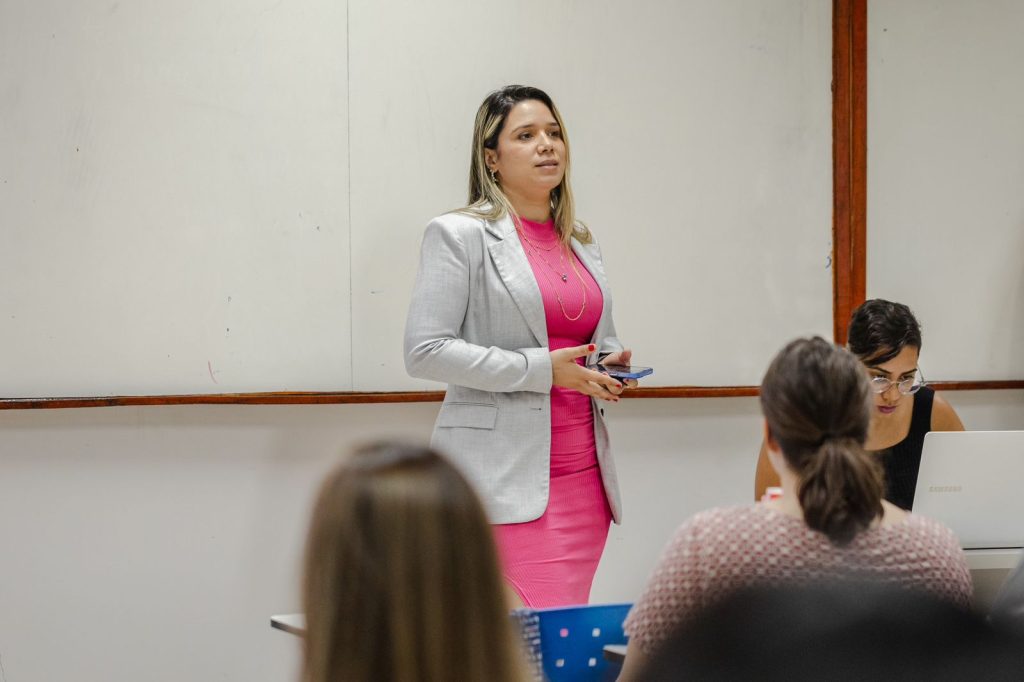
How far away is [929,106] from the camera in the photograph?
3363 mm

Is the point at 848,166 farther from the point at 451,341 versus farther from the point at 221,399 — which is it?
the point at 221,399

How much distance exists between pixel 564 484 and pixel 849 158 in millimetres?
1598

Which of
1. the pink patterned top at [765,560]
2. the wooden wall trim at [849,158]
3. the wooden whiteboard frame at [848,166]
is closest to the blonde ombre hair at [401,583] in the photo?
the pink patterned top at [765,560]

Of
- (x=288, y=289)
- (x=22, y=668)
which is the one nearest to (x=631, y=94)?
(x=288, y=289)

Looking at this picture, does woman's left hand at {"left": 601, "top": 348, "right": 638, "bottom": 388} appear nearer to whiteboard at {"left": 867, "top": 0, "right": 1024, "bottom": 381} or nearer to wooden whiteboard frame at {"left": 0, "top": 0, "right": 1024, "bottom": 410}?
wooden whiteboard frame at {"left": 0, "top": 0, "right": 1024, "bottom": 410}

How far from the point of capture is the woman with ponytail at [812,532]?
1.27 meters

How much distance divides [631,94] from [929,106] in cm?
98

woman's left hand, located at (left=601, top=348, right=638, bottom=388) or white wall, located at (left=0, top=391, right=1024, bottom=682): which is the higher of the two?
woman's left hand, located at (left=601, top=348, right=638, bottom=388)

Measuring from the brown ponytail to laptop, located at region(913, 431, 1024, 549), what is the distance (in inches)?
27.8

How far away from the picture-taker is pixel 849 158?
330cm

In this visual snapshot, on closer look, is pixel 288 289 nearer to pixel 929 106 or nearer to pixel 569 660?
pixel 569 660

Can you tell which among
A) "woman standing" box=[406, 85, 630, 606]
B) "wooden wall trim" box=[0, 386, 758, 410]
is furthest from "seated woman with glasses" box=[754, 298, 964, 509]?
"wooden wall trim" box=[0, 386, 758, 410]

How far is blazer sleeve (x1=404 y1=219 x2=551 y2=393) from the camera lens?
7.34ft

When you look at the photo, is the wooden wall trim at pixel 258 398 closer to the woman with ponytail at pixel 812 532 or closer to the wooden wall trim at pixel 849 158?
the wooden wall trim at pixel 849 158
